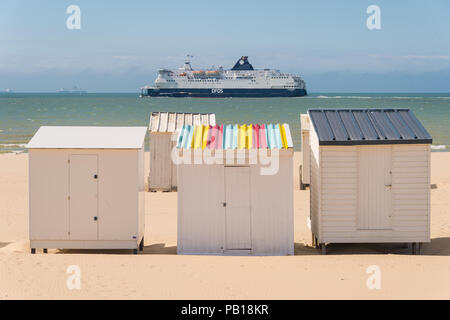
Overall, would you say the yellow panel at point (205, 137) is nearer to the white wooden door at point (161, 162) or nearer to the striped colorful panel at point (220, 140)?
the striped colorful panel at point (220, 140)

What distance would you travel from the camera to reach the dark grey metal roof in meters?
9.05

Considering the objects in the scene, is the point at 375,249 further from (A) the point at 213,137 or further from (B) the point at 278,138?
(A) the point at 213,137

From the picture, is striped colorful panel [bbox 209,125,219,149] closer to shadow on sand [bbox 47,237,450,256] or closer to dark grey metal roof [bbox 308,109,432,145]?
dark grey metal roof [bbox 308,109,432,145]

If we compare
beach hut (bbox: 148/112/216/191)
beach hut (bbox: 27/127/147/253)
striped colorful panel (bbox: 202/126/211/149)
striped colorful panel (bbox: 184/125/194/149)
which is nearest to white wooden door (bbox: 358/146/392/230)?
striped colorful panel (bbox: 202/126/211/149)

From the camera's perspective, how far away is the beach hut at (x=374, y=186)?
A: 9.12m

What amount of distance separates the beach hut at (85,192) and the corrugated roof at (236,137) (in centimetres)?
76

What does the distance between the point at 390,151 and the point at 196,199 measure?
2.92 meters

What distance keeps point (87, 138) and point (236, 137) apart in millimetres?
2199

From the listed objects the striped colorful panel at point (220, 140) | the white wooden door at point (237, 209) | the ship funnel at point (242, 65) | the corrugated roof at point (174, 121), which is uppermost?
the ship funnel at point (242, 65)

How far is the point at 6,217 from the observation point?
13.1 metres

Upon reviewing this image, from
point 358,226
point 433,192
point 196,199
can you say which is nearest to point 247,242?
point 196,199

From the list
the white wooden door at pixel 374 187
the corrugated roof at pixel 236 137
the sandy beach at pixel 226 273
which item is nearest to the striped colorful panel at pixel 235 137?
the corrugated roof at pixel 236 137
